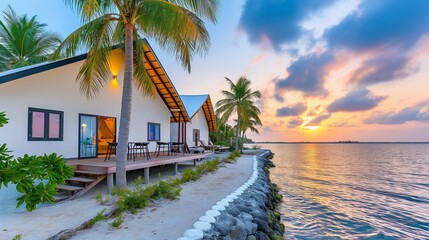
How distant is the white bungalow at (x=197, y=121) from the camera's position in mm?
22250

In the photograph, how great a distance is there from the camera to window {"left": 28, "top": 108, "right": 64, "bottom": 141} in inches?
301

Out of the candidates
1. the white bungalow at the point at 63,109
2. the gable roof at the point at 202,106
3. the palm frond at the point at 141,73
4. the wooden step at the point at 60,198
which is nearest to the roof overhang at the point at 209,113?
the gable roof at the point at 202,106

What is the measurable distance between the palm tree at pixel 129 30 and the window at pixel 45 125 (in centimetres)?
177

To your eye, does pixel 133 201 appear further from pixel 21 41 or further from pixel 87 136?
pixel 21 41

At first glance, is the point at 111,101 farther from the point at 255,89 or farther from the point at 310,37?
the point at 255,89

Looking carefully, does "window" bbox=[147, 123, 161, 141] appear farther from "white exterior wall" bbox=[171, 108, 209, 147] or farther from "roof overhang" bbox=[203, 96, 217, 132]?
"roof overhang" bbox=[203, 96, 217, 132]

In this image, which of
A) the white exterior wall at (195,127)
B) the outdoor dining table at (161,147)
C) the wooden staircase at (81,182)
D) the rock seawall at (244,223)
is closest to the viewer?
the rock seawall at (244,223)

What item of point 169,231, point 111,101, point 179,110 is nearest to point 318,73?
point 179,110

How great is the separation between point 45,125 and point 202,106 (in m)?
17.8

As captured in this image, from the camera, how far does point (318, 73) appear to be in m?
17.8

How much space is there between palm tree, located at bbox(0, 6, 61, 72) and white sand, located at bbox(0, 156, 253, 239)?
1625 cm

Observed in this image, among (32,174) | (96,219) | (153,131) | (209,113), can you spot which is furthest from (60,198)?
(209,113)

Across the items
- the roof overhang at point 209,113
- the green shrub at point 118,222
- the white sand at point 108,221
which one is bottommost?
the white sand at point 108,221

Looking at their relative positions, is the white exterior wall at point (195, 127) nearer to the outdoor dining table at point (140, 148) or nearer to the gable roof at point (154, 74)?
the gable roof at point (154, 74)
